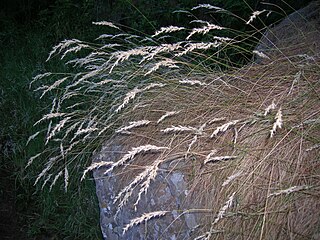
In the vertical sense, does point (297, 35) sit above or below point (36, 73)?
above

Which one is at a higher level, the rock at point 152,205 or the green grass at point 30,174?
the rock at point 152,205

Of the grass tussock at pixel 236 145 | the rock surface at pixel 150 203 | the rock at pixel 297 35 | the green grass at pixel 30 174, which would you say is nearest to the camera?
the grass tussock at pixel 236 145

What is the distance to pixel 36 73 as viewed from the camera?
436 centimetres

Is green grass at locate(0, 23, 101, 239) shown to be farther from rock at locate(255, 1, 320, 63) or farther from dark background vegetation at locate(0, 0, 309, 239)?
rock at locate(255, 1, 320, 63)

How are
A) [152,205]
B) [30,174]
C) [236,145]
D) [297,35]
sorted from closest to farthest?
1. [236,145]
2. [152,205]
3. [297,35]
4. [30,174]

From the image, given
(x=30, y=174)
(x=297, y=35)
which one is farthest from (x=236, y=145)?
(x=30, y=174)

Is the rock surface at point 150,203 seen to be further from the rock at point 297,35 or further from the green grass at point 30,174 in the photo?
the rock at point 297,35

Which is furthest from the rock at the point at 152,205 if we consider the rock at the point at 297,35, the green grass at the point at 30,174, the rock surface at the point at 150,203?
the rock at the point at 297,35

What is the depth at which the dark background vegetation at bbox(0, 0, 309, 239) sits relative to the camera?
10.2 feet

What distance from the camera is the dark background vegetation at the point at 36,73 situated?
3.12m

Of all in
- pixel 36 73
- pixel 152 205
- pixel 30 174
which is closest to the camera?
pixel 152 205

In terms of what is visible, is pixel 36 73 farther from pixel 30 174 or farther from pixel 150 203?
pixel 150 203

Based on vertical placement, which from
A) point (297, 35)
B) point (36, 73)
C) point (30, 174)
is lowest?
point (30, 174)

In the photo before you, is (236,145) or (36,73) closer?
(236,145)
